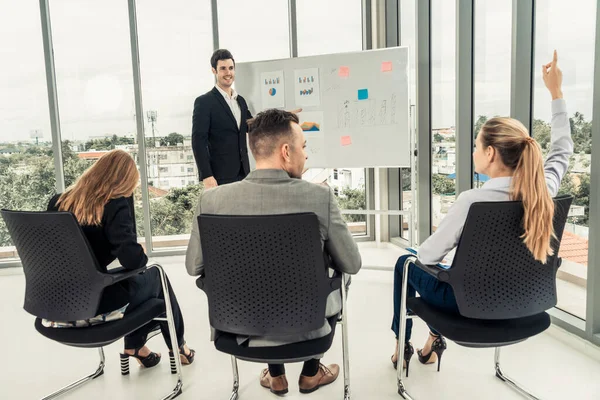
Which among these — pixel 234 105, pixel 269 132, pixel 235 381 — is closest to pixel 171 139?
pixel 234 105

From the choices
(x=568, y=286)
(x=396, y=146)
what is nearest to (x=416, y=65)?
(x=396, y=146)

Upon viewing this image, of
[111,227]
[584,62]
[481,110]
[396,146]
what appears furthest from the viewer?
[396,146]

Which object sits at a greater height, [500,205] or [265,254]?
[500,205]

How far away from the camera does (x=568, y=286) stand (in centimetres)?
275

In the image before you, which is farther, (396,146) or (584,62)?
(396,146)

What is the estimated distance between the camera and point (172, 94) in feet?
16.2

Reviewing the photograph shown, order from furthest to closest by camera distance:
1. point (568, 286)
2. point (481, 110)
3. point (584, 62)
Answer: point (481, 110)
point (568, 286)
point (584, 62)

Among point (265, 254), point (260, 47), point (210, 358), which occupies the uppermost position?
point (260, 47)

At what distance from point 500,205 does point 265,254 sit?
0.79 m

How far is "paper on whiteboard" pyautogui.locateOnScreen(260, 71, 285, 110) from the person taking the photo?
4176 mm

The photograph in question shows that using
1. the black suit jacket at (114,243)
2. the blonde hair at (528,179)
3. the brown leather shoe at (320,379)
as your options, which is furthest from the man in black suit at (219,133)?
the blonde hair at (528,179)

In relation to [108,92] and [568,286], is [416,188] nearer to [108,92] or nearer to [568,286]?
[568,286]

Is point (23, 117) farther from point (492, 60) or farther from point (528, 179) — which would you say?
point (528, 179)

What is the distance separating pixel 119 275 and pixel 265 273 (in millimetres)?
653
